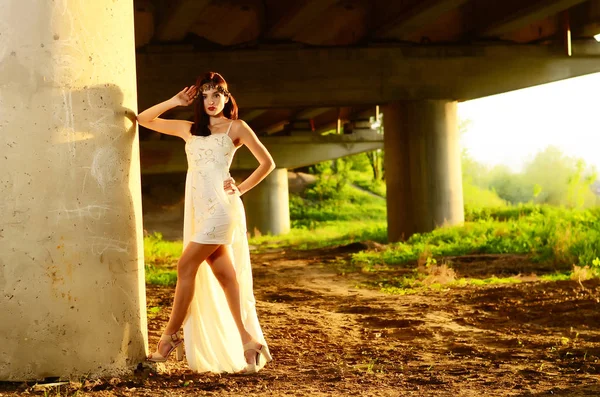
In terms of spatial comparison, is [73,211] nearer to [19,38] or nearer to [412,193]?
[19,38]

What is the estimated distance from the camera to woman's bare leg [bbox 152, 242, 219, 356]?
5426 mm

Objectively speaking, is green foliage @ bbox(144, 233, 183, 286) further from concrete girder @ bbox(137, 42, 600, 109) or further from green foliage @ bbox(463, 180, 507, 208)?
green foliage @ bbox(463, 180, 507, 208)

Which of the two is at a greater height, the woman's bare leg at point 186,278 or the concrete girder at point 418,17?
the concrete girder at point 418,17

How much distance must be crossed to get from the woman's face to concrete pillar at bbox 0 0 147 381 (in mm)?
656

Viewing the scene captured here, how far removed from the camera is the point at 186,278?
5.50 m

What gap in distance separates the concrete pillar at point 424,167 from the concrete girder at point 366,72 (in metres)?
0.36

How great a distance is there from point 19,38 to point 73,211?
111 cm

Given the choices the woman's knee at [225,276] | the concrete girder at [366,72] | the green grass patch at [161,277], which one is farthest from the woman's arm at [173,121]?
the concrete girder at [366,72]

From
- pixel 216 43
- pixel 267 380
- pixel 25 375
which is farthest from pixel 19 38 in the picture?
pixel 216 43

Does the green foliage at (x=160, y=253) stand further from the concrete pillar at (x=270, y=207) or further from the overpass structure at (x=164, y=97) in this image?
the concrete pillar at (x=270, y=207)

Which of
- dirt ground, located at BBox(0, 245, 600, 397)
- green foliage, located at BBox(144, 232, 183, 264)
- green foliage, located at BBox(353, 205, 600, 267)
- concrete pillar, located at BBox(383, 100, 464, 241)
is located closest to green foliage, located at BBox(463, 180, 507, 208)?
concrete pillar, located at BBox(383, 100, 464, 241)

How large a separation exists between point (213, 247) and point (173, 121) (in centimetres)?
93

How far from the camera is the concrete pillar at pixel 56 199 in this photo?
199 inches

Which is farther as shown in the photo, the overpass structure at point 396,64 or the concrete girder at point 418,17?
the overpass structure at point 396,64
